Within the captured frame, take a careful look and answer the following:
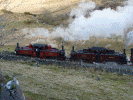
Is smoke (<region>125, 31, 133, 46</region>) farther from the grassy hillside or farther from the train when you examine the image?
the grassy hillside

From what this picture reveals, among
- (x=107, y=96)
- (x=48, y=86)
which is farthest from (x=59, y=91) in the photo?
(x=107, y=96)

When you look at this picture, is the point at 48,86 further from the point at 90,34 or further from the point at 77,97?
the point at 90,34

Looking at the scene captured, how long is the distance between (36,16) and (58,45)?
1752cm

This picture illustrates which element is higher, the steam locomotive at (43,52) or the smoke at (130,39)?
the smoke at (130,39)

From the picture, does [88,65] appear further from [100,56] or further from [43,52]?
[43,52]

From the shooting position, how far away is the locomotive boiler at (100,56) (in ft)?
45.3

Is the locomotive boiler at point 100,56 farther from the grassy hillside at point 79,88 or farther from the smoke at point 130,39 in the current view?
the smoke at point 130,39

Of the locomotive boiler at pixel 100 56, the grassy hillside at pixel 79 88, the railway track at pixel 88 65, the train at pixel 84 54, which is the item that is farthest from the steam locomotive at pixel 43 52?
the grassy hillside at pixel 79 88

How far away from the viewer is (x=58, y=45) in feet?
69.2

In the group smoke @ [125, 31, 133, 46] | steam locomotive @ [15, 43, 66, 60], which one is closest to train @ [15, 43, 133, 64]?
steam locomotive @ [15, 43, 66, 60]

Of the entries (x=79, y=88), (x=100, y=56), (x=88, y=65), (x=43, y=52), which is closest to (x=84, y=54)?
(x=100, y=56)

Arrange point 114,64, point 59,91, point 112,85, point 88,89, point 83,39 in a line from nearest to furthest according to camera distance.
A: point 59,91, point 88,89, point 112,85, point 114,64, point 83,39

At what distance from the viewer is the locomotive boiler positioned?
13800mm

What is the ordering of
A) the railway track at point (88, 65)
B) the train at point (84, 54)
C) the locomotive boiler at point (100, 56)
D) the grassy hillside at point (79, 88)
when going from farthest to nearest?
the train at point (84, 54) → the locomotive boiler at point (100, 56) → the railway track at point (88, 65) → the grassy hillside at point (79, 88)
